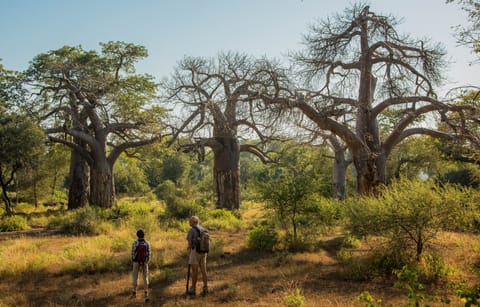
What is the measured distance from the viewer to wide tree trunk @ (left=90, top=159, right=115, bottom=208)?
18.0 m

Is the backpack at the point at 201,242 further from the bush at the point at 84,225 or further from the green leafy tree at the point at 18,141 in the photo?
the green leafy tree at the point at 18,141

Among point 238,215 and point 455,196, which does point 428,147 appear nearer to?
point 238,215

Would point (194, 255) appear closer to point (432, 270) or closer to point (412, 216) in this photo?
point (412, 216)

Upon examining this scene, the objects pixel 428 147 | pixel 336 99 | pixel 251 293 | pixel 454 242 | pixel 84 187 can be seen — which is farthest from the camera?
pixel 428 147

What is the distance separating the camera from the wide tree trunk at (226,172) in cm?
1839

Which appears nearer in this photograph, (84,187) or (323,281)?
(323,281)

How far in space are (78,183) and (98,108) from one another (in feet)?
14.5

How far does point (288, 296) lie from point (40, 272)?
5.73 m

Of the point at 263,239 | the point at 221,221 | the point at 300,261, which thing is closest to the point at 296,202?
the point at 263,239

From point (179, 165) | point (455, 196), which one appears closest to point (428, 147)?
point (455, 196)

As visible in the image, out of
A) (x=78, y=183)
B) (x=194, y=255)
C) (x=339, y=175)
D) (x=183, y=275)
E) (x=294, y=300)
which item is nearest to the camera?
(x=294, y=300)

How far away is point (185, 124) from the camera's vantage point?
14.4m

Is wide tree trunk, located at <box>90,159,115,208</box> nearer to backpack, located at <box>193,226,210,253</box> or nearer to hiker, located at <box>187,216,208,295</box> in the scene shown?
hiker, located at <box>187,216,208,295</box>

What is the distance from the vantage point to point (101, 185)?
59.4ft
